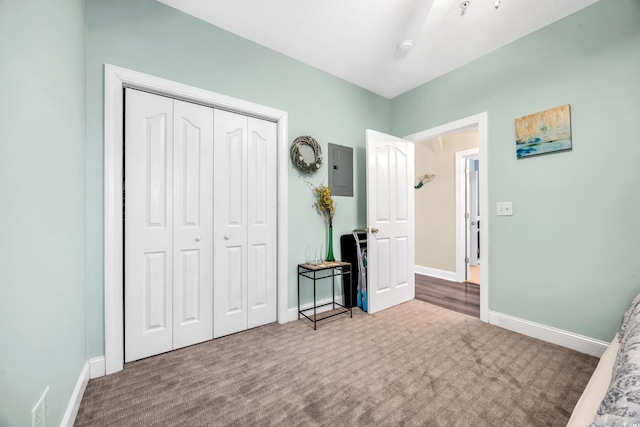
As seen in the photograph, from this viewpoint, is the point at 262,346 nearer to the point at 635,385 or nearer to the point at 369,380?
the point at 369,380

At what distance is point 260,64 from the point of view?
247 cm

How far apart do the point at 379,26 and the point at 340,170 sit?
1415 mm

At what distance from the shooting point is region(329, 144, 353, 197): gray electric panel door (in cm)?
298

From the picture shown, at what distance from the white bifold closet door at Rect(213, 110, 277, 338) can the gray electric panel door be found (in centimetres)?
72

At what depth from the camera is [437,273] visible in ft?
14.8

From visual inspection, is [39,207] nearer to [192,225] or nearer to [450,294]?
[192,225]

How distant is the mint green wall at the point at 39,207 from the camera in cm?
82

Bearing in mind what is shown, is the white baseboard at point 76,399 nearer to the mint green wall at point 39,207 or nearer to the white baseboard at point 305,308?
the mint green wall at point 39,207

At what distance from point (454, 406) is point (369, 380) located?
1.61ft

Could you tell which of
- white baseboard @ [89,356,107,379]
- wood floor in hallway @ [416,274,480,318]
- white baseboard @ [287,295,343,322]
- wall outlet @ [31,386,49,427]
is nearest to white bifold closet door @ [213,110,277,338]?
white baseboard @ [287,295,343,322]

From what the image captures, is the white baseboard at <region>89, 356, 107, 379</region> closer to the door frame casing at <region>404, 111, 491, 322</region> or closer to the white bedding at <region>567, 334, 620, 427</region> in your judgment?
the white bedding at <region>567, 334, 620, 427</region>

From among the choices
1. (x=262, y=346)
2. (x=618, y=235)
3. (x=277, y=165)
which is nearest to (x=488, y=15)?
(x=618, y=235)

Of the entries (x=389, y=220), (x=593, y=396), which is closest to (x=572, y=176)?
(x=389, y=220)

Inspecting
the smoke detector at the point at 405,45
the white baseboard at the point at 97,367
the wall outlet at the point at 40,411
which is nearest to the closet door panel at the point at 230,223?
the white baseboard at the point at 97,367
